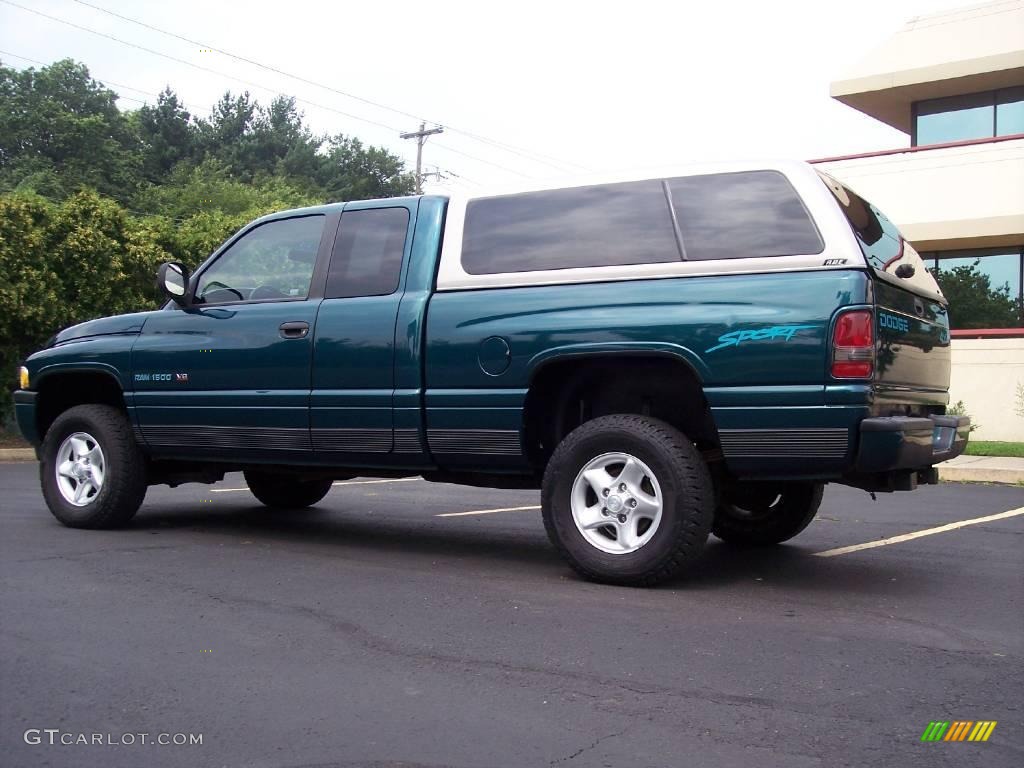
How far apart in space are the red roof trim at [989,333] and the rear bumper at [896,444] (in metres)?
12.9

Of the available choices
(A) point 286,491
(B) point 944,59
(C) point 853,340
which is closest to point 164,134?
(B) point 944,59

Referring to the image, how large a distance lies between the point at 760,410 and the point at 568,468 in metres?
0.99

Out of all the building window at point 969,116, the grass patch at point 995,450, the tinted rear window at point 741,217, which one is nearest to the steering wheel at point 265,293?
the tinted rear window at point 741,217

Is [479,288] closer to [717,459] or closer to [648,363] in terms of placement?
[648,363]

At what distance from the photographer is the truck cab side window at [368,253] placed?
230 inches

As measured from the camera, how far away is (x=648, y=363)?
16.8 ft

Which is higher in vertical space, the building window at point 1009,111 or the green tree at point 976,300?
the building window at point 1009,111

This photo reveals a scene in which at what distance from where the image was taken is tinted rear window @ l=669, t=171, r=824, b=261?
477cm

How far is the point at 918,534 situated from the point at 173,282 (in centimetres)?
523

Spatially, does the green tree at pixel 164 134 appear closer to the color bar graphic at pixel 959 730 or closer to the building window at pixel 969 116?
the building window at pixel 969 116

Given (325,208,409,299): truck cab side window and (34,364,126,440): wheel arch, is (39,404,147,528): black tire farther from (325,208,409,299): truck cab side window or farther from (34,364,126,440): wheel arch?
(325,208,409,299): truck cab side window

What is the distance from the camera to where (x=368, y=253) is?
5992 millimetres

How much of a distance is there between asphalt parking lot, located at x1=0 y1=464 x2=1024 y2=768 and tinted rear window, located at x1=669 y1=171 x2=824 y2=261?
65.0 inches

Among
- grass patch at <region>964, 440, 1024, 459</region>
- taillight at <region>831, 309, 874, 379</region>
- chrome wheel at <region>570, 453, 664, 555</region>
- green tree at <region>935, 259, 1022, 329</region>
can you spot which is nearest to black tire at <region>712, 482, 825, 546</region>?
chrome wheel at <region>570, 453, 664, 555</region>
